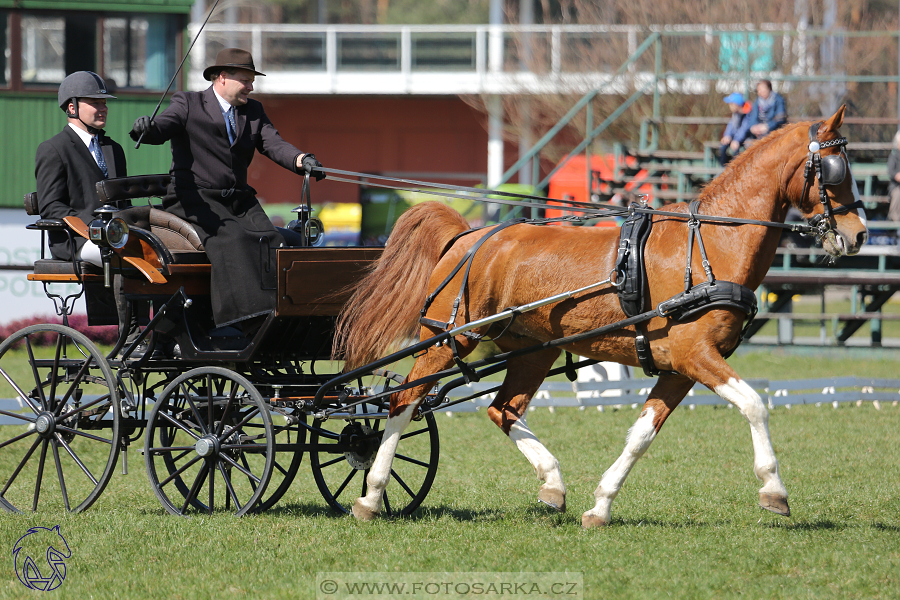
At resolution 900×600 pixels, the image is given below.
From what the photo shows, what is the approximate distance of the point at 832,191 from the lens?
5.14 m

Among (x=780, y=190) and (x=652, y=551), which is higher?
(x=780, y=190)

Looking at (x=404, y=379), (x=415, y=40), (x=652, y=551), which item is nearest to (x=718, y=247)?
(x=652, y=551)

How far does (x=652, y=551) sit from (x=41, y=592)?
2799 mm

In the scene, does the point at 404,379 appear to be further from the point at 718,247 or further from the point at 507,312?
the point at 718,247

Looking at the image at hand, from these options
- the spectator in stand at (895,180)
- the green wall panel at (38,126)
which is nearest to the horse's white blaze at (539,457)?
the spectator in stand at (895,180)

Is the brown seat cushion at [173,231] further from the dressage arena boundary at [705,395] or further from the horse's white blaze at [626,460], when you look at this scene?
the dressage arena boundary at [705,395]

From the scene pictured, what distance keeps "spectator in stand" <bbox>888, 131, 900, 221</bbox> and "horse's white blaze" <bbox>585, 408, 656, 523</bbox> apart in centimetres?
1006

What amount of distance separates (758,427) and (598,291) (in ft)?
3.40

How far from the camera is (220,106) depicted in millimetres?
6145

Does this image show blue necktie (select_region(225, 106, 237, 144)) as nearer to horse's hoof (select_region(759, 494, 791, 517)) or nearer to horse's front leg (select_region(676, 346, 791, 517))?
horse's front leg (select_region(676, 346, 791, 517))

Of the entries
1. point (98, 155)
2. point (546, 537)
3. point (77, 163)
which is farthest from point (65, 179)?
point (546, 537)

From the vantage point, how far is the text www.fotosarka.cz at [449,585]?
4.41m

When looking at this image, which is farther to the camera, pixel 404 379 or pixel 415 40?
pixel 415 40

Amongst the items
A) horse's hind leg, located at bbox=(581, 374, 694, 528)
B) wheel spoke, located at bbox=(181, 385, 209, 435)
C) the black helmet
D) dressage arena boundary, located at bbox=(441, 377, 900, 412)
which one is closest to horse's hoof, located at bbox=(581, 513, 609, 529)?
horse's hind leg, located at bbox=(581, 374, 694, 528)
